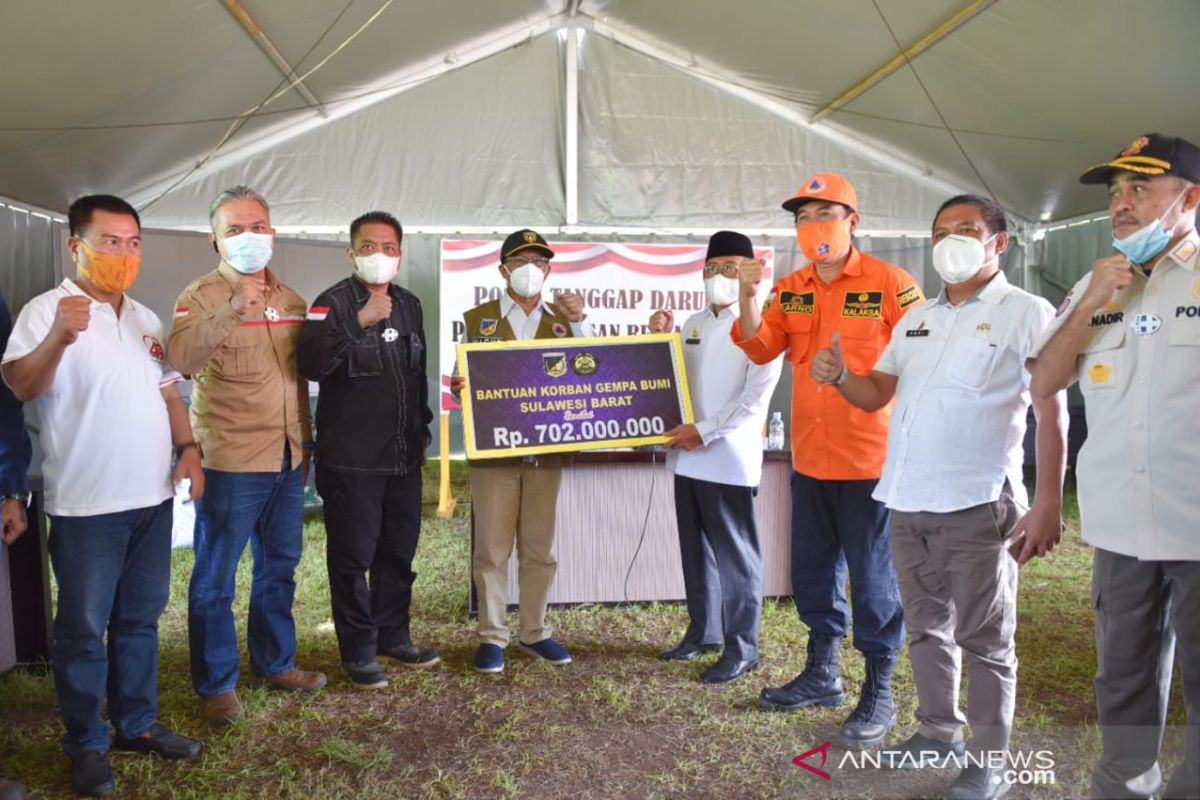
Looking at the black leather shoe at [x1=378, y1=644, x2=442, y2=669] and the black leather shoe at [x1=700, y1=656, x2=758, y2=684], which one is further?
the black leather shoe at [x1=378, y1=644, x2=442, y2=669]

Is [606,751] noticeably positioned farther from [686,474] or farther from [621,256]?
[621,256]

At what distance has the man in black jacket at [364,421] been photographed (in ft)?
9.92

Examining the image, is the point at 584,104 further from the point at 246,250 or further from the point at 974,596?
the point at 974,596

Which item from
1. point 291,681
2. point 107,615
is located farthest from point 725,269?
point 107,615

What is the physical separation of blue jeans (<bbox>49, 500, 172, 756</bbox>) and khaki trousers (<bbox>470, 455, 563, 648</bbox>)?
121cm

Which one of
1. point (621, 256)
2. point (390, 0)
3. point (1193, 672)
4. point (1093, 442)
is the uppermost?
point (390, 0)

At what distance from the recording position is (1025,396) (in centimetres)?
226

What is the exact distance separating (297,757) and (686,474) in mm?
1807

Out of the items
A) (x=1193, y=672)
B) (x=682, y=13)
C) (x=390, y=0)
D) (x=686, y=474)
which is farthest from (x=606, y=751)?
(x=682, y=13)

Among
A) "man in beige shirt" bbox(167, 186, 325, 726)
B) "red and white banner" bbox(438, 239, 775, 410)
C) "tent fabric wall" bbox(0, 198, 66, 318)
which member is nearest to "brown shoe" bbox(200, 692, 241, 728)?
"man in beige shirt" bbox(167, 186, 325, 726)

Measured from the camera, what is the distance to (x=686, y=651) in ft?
11.6

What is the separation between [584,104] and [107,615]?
6090 mm

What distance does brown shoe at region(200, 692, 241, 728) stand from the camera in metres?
2.83

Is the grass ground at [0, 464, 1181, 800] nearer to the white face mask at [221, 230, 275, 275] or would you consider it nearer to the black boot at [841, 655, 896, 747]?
the black boot at [841, 655, 896, 747]
